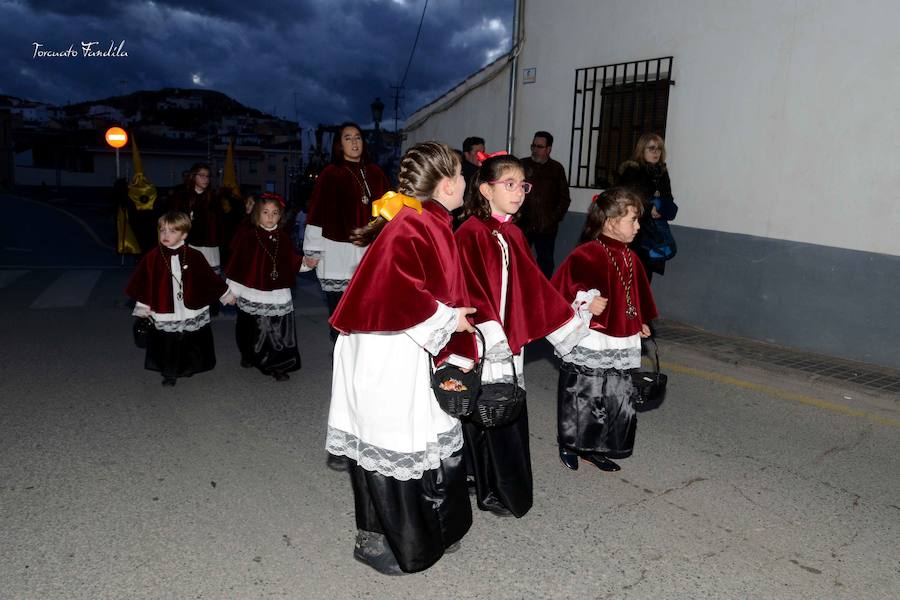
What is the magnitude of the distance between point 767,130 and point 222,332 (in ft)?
20.0

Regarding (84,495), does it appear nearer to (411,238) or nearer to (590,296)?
(411,238)

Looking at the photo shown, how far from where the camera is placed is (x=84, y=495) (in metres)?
3.81

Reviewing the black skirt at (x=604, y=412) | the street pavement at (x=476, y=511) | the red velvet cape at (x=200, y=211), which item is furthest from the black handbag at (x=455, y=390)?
the red velvet cape at (x=200, y=211)

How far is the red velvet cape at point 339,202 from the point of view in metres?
6.28

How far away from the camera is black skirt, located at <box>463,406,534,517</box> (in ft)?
11.8

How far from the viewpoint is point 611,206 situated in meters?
Answer: 4.20

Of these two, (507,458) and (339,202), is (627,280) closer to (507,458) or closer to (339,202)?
(507,458)

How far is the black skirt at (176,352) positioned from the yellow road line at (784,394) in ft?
13.5

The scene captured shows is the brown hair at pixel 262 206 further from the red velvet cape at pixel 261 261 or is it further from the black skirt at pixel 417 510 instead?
the black skirt at pixel 417 510

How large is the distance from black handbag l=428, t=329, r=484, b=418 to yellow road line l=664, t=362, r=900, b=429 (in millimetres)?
3844

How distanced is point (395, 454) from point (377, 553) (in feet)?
1.68

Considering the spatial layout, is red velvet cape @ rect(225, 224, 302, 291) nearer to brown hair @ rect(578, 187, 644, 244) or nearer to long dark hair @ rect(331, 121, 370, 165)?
long dark hair @ rect(331, 121, 370, 165)

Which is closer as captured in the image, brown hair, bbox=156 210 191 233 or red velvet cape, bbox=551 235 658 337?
red velvet cape, bbox=551 235 658 337

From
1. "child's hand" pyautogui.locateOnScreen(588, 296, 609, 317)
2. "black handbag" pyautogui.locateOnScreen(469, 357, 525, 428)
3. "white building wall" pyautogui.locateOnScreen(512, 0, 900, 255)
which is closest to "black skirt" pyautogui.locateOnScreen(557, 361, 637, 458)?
"child's hand" pyautogui.locateOnScreen(588, 296, 609, 317)
